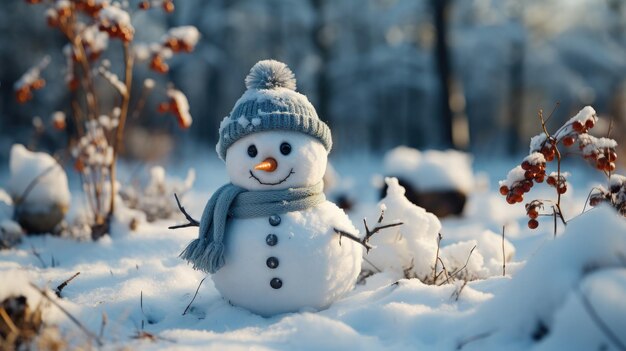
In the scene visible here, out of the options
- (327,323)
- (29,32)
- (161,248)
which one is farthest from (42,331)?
(29,32)

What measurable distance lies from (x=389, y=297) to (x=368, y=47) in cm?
2282

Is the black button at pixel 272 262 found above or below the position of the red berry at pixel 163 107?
below

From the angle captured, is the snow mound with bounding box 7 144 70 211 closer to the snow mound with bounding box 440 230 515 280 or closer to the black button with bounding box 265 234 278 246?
the black button with bounding box 265 234 278 246

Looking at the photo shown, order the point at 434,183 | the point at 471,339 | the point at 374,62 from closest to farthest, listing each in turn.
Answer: the point at 471,339
the point at 434,183
the point at 374,62

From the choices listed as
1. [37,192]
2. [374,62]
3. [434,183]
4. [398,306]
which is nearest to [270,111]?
[398,306]

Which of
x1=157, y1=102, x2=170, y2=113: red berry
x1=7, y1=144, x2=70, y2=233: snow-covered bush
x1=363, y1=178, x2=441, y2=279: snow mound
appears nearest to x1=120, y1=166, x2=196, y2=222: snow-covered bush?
x1=7, y1=144, x2=70, y2=233: snow-covered bush

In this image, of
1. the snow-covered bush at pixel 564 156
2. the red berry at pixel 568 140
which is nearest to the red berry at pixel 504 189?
the snow-covered bush at pixel 564 156

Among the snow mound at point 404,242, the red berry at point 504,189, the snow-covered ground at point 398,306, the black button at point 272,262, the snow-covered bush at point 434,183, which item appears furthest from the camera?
the snow-covered bush at point 434,183

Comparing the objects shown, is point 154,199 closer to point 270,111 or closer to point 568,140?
point 270,111

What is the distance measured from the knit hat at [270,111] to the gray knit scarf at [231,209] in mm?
256

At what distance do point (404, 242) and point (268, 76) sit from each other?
121 centimetres

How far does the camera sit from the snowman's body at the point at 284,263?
2.22m

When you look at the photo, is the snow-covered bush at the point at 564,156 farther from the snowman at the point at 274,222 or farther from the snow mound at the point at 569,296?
the snowman at the point at 274,222

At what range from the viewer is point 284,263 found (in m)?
2.21
